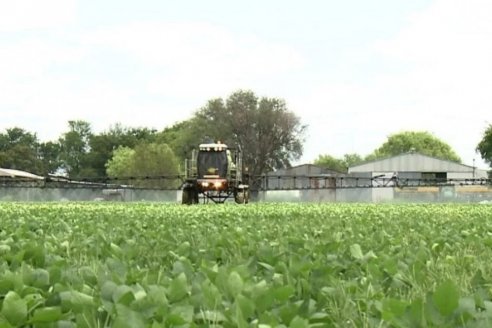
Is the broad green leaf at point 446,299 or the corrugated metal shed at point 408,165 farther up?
the corrugated metal shed at point 408,165

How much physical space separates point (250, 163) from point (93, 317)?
89077mm

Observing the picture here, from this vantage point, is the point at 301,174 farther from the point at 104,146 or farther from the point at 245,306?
the point at 245,306

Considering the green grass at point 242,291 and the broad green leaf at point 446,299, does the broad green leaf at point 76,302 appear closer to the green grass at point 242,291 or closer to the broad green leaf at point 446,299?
the green grass at point 242,291

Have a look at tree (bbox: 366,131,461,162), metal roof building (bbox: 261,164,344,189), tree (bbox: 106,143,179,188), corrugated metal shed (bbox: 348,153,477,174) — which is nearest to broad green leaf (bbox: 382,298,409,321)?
metal roof building (bbox: 261,164,344,189)

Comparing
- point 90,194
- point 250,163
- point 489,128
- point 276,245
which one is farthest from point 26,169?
point 276,245

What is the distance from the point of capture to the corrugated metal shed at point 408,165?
100688 mm

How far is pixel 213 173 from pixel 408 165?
67.3 metres

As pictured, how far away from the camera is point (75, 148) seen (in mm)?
165375

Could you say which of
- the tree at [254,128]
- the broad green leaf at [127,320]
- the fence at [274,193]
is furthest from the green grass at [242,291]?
the tree at [254,128]

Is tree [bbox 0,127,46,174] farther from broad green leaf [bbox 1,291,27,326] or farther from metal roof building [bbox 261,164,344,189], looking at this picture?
broad green leaf [bbox 1,291,27,326]

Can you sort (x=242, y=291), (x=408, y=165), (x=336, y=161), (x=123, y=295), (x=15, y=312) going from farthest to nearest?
(x=336, y=161), (x=408, y=165), (x=242, y=291), (x=123, y=295), (x=15, y=312)

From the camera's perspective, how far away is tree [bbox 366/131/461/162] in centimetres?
14588

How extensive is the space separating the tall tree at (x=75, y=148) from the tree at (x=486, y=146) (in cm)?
9449

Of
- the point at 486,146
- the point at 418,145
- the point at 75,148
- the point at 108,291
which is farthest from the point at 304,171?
the point at 108,291
